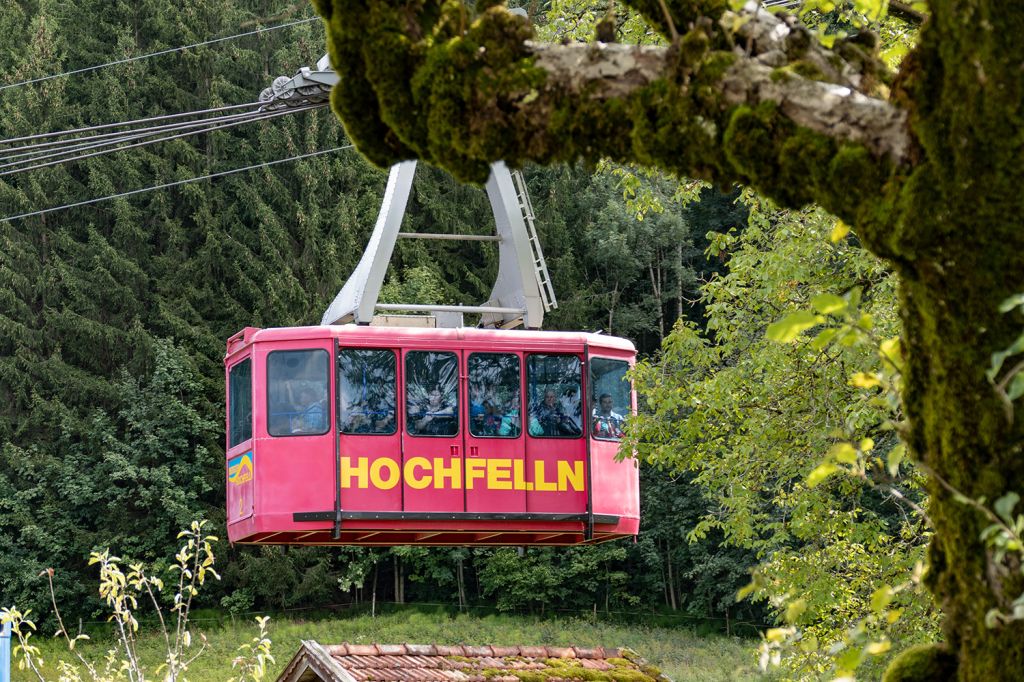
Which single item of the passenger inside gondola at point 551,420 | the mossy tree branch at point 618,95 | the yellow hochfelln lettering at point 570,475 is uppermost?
the mossy tree branch at point 618,95

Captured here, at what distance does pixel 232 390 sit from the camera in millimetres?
13703

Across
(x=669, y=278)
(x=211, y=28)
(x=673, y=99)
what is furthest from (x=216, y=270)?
(x=673, y=99)

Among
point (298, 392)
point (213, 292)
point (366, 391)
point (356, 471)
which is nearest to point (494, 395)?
point (366, 391)

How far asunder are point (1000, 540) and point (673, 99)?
1190 millimetres

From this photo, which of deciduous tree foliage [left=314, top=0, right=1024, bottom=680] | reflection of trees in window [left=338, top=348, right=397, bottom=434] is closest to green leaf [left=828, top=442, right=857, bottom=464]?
deciduous tree foliage [left=314, top=0, right=1024, bottom=680]

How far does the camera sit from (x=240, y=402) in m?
13.5

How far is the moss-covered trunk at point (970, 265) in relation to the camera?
3.09m

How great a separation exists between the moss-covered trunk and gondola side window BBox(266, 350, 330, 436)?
32.3 feet

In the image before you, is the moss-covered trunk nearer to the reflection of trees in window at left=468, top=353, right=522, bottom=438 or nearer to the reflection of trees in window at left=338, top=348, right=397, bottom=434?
the reflection of trees in window at left=338, top=348, right=397, bottom=434

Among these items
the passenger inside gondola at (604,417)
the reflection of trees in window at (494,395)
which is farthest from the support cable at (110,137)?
the passenger inside gondola at (604,417)

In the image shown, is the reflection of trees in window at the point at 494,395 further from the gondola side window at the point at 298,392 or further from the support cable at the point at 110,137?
the support cable at the point at 110,137

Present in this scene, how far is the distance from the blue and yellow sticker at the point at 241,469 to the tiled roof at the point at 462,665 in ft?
5.03

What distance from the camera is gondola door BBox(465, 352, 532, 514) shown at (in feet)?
42.5

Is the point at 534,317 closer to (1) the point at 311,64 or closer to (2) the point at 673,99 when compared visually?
(2) the point at 673,99
